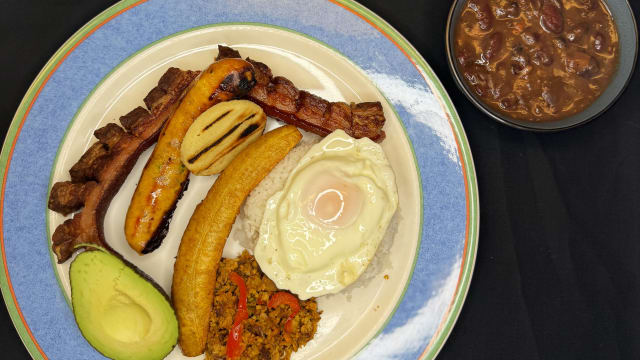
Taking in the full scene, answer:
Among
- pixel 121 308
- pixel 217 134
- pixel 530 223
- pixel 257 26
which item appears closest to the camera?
pixel 121 308

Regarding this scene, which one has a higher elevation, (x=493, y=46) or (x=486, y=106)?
(x=493, y=46)

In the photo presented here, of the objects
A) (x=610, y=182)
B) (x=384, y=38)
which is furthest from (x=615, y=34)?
(x=384, y=38)

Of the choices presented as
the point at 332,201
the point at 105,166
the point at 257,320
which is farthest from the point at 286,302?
the point at 105,166

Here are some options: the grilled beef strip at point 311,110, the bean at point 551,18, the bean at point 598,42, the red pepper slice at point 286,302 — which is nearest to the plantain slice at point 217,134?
the grilled beef strip at point 311,110

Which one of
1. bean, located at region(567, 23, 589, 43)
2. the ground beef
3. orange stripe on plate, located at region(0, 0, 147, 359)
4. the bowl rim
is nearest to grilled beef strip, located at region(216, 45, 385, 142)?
the bowl rim

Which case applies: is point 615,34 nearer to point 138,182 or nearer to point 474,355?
point 474,355

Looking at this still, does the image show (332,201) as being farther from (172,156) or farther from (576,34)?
(576,34)

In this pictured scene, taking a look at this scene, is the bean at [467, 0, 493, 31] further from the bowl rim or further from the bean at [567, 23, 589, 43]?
the bean at [567, 23, 589, 43]
